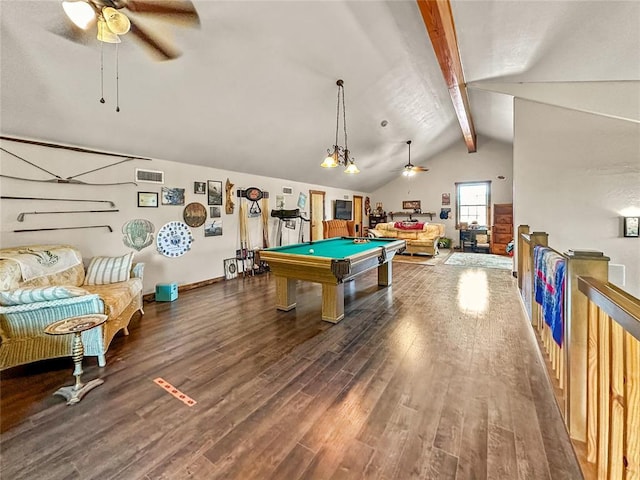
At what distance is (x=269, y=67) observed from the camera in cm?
349

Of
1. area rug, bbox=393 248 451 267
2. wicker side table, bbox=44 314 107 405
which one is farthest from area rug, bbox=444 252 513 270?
wicker side table, bbox=44 314 107 405

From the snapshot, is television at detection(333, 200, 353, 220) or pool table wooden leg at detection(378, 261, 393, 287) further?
television at detection(333, 200, 353, 220)

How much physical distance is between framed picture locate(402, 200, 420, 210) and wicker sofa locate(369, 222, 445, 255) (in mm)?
2344

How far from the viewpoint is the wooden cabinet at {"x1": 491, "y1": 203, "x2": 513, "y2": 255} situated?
8.79m

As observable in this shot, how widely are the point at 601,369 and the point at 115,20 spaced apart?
333 centimetres

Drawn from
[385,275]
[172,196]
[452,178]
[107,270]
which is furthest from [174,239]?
[452,178]

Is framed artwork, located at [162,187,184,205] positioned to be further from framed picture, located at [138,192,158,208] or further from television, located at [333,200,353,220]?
television, located at [333,200,353,220]

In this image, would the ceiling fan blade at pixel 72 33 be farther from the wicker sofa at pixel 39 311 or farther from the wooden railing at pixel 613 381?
the wooden railing at pixel 613 381

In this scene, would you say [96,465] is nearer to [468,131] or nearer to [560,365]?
[560,365]

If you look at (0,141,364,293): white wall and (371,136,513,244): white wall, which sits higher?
(371,136,513,244): white wall

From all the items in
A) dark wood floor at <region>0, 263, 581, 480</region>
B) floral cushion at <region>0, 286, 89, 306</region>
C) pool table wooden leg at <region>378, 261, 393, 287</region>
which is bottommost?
dark wood floor at <region>0, 263, 581, 480</region>

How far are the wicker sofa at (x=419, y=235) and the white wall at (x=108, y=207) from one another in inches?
191

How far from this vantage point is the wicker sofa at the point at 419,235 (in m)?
8.27

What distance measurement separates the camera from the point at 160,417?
1.84 m
